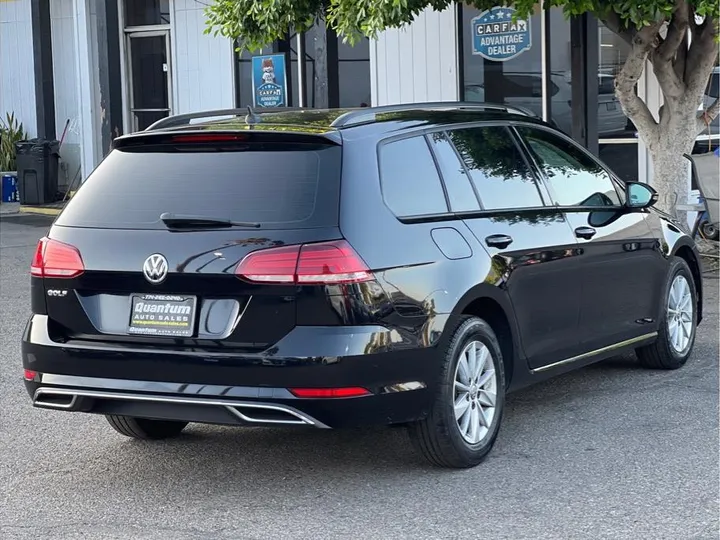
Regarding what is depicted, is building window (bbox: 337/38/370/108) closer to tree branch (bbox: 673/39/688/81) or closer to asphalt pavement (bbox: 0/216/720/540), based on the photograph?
tree branch (bbox: 673/39/688/81)

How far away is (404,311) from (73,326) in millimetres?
1464

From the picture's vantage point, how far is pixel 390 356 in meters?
5.31

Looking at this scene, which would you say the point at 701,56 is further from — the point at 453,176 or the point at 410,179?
the point at 410,179

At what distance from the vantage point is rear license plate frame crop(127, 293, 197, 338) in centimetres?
530

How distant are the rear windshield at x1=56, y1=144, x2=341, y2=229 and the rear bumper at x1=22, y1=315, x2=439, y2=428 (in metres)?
0.55

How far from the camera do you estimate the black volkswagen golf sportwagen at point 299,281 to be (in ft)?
17.0

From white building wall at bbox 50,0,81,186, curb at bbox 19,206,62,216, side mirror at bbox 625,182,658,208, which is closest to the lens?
side mirror at bbox 625,182,658,208

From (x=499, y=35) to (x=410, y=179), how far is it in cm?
1005

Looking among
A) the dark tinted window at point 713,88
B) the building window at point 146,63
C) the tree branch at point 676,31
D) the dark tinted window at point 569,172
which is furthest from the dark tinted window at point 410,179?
the building window at point 146,63

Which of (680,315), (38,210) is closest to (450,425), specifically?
(680,315)

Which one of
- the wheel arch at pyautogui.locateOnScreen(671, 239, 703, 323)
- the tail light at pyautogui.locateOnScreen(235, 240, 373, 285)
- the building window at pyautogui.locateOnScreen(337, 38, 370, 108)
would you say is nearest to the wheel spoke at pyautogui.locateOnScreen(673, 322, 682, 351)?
the wheel arch at pyautogui.locateOnScreen(671, 239, 703, 323)

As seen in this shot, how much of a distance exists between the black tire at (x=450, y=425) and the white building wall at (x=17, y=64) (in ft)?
57.7

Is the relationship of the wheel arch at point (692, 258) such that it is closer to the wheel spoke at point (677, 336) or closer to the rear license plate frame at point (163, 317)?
the wheel spoke at point (677, 336)

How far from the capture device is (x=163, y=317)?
211 inches
